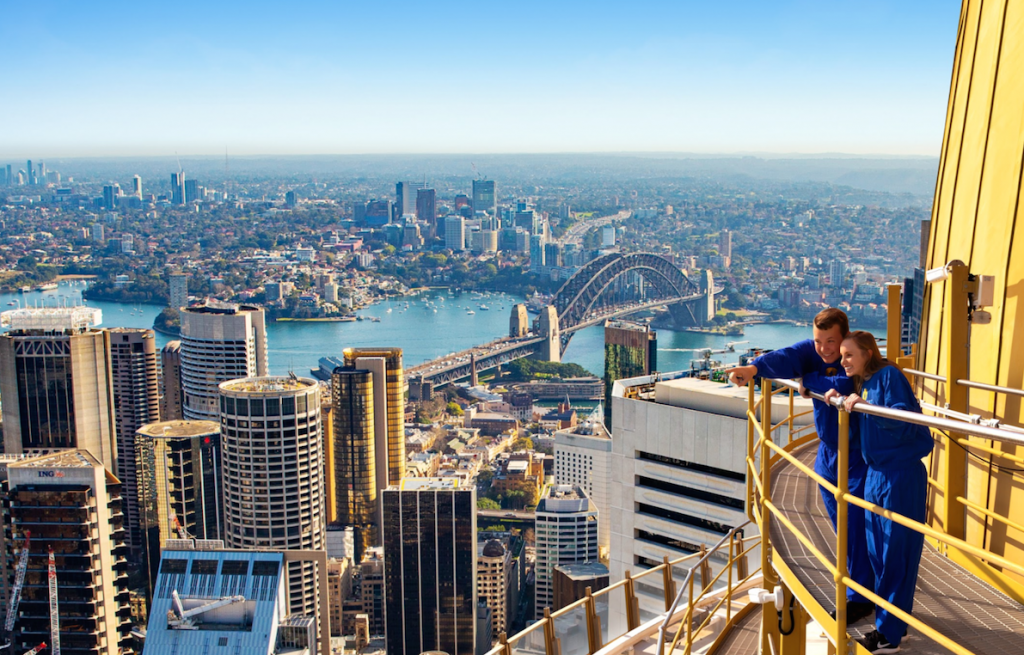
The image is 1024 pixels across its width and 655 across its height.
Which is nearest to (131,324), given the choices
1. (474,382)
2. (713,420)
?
(474,382)

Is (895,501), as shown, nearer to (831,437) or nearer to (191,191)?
(831,437)

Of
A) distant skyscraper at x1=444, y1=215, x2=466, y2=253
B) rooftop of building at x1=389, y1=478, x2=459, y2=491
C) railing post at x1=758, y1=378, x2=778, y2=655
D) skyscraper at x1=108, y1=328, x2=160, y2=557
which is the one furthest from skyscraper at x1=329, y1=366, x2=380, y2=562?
distant skyscraper at x1=444, y1=215, x2=466, y2=253

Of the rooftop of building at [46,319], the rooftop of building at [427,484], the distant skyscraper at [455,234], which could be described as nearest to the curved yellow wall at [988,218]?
the rooftop of building at [427,484]

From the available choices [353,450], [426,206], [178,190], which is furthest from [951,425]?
[178,190]

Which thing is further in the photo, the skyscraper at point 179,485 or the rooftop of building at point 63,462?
the skyscraper at point 179,485

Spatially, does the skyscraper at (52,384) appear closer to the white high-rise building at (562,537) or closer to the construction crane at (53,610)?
the construction crane at (53,610)

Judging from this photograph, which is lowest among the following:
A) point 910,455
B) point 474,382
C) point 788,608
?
point 474,382

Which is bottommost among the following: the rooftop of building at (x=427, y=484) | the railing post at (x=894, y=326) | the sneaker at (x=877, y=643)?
the rooftop of building at (x=427, y=484)

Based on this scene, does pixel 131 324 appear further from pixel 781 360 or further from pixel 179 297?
pixel 781 360
